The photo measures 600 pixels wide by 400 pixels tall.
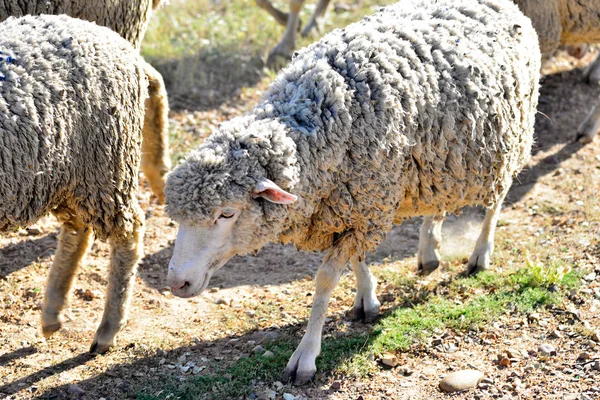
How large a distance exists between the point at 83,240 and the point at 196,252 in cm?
126

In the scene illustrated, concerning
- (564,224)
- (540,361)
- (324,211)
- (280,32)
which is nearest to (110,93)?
(324,211)

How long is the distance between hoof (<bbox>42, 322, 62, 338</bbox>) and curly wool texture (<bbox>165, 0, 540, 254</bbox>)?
147 cm

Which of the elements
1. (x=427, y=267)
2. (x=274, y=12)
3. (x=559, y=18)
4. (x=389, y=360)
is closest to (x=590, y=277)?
(x=427, y=267)

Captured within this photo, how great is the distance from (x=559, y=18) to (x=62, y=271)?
15.6ft

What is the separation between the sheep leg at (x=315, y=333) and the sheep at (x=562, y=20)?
362cm

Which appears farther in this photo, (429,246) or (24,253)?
(24,253)

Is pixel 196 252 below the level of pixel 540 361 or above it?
above

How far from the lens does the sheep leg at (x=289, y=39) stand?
352 inches

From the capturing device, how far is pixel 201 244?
3943 millimetres

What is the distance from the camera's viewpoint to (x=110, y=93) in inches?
173

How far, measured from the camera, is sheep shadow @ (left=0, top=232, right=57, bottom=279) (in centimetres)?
573

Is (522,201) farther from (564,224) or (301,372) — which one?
(301,372)

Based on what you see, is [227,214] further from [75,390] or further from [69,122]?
[75,390]

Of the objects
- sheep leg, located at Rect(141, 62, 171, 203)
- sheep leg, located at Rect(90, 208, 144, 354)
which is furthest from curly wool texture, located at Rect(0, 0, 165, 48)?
sheep leg, located at Rect(90, 208, 144, 354)
